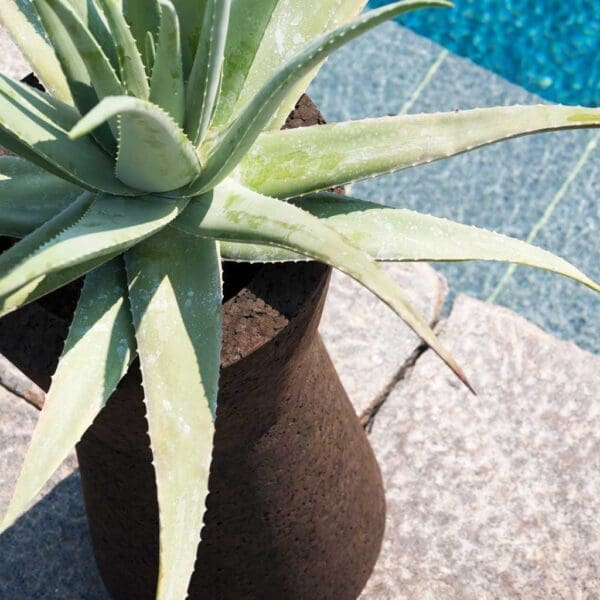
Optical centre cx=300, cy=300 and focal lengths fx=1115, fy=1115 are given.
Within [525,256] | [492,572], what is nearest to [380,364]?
[492,572]

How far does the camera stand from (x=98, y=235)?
1.08 m

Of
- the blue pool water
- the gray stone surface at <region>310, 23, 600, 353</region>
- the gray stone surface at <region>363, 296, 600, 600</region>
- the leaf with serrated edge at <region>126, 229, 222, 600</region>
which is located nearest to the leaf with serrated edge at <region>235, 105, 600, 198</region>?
the leaf with serrated edge at <region>126, 229, 222, 600</region>

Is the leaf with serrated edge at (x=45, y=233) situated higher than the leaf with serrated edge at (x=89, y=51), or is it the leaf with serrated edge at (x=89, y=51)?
the leaf with serrated edge at (x=89, y=51)

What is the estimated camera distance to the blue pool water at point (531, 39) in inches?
137

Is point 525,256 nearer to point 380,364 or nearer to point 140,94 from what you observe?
point 140,94

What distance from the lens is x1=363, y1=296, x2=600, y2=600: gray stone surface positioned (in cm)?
212

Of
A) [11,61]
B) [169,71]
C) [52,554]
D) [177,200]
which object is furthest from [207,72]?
[11,61]

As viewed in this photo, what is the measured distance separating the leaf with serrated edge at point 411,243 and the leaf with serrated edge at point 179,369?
0.06 metres

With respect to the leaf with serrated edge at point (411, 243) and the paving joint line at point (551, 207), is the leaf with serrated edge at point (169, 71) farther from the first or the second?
the paving joint line at point (551, 207)

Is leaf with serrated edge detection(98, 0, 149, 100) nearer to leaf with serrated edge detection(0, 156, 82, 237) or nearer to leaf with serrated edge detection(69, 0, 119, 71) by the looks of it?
leaf with serrated edge detection(69, 0, 119, 71)

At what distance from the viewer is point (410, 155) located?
124 cm

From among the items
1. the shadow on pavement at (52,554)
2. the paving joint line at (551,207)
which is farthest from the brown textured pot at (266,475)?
the paving joint line at (551,207)

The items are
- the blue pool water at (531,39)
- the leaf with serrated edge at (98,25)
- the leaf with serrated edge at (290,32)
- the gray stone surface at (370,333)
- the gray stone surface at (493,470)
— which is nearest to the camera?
the leaf with serrated edge at (98,25)

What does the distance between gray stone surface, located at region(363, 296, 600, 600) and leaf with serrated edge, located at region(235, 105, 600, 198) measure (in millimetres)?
1119
